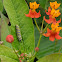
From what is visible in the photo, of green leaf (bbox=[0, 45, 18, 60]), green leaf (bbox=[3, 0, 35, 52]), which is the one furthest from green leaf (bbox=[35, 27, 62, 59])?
green leaf (bbox=[0, 45, 18, 60])

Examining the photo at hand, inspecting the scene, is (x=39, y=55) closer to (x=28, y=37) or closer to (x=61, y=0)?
(x=28, y=37)

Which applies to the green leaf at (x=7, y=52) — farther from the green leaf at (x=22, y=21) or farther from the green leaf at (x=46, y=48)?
the green leaf at (x=46, y=48)

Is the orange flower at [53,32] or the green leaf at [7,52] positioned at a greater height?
the orange flower at [53,32]

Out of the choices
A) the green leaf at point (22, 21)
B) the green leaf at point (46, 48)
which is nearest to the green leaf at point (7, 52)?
the green leaf at point (22, 21)

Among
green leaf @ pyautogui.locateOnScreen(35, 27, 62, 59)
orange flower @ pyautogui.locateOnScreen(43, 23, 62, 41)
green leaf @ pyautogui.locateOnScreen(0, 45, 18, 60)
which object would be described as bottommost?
green leaf @ pyautogui.locateOnScreen(35, 27, 62, 59)

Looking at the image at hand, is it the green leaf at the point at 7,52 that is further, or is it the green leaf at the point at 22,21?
the green leaf at the point at 22,21

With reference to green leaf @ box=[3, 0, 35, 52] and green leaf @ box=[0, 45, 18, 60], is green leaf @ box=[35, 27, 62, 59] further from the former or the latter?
green leaf @ box=[0, 45, 18, 60]

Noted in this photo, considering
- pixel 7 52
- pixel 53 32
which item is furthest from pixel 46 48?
pixel 7 52

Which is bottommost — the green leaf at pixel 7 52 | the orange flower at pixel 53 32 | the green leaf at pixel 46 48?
the green leaf at pixel 46 48
